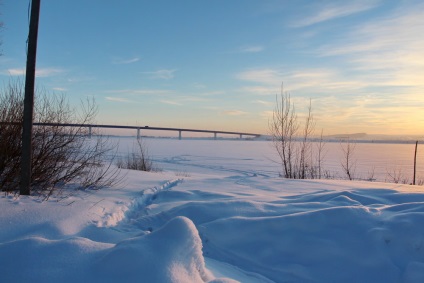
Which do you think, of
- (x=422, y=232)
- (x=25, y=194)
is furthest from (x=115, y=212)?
(x=422, y=232)

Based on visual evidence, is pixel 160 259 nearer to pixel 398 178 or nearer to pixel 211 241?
pixel 211 241

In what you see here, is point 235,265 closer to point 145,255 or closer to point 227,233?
point 227,233

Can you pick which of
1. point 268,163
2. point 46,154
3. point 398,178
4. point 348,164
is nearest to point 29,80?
point 46,154

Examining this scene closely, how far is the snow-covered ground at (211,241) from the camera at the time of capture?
2.20 m

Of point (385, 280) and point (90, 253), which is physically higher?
point (90, 253)

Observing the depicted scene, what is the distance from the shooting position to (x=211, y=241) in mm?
3803

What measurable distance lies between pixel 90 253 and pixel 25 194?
2796 mm

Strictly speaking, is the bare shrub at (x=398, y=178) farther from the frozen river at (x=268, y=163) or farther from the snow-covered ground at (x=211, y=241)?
the snow-covered ground at (x=211, y=241)

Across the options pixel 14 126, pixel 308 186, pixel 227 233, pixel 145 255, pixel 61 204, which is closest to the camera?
pixel 145 255

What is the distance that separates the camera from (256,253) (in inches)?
140

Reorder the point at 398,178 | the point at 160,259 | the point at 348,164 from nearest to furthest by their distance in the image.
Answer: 1. the point at 160,259
2. the point at 398,178
3. the point at 348,164

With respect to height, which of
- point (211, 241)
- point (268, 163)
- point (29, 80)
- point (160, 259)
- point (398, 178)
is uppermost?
point (29, 80)

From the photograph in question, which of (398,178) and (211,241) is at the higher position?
(398,178)

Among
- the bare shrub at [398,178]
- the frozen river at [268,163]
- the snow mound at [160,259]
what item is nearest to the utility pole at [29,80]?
the snow mound at [160,259]
